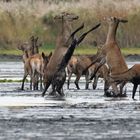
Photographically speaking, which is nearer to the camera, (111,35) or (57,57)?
(57,57)

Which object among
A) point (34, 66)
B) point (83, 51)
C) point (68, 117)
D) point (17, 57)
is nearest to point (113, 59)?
point (34, 66)

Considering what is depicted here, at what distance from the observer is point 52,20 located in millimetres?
66938

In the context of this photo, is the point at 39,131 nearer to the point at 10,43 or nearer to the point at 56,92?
the point at 56,92

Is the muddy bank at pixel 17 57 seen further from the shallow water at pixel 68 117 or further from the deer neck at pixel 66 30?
the shallow water at pixel 68 117

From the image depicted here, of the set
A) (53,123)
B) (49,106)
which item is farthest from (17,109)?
(53,123)

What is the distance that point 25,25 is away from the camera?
67.1 metres

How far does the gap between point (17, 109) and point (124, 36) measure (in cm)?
4121

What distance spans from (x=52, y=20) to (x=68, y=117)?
43770 millimetres

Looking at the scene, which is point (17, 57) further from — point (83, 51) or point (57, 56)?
point (57, 56)

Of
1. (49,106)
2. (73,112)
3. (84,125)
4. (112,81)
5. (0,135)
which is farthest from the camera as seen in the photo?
(112,81)

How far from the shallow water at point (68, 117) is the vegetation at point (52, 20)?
3310 cm

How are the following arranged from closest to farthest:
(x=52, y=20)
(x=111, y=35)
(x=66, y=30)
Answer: (x=66, y=30), (x=111, y=35), (x=52, y=20)

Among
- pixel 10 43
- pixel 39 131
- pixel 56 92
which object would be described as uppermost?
pixel 39 131

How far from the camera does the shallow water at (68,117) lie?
20.1 meters
